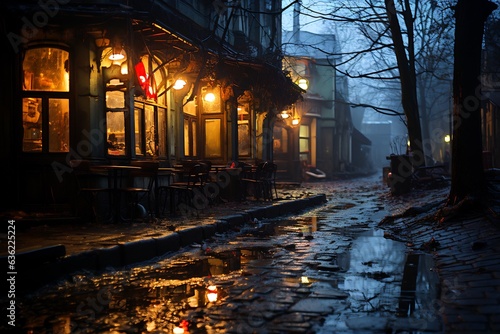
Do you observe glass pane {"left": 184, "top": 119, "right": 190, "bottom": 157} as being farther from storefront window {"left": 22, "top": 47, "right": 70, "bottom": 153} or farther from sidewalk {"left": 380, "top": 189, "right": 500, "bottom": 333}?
sidewalk {"left": 380, "top": 189, "right": 500, "bottom": 333}

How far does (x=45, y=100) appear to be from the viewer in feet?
37.0

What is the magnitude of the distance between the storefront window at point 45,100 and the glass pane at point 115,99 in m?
0.99

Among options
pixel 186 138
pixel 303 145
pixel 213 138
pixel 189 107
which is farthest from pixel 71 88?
pixel 303 145

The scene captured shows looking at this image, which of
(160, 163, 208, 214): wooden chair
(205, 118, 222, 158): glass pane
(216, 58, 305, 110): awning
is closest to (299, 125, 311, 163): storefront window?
(216, 58, 305, 110): awning

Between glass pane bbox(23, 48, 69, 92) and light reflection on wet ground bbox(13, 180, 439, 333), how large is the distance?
17.1 ft

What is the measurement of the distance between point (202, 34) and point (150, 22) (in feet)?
18.0

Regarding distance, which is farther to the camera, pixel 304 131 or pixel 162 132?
pixel 304 131

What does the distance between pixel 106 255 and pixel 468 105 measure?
654cm

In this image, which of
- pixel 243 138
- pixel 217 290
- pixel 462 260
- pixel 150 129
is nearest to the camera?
pixel 217 290

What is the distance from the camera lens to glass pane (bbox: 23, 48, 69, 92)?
11250mm

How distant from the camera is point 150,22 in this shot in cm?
1120

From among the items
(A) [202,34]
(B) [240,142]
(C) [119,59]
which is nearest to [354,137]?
(B) [240,142]

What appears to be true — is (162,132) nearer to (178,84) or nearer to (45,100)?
(178,84)

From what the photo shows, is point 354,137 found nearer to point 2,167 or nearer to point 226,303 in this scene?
point 2,167
